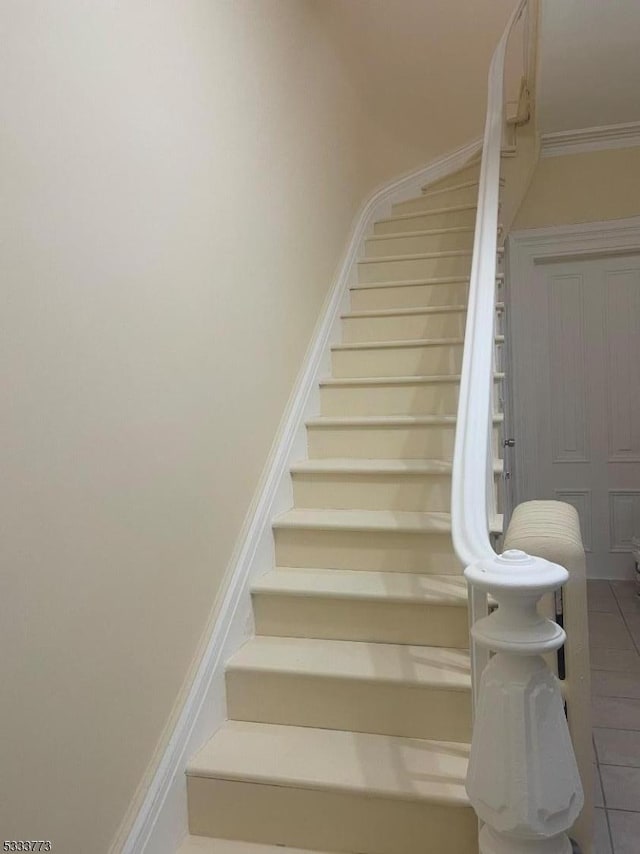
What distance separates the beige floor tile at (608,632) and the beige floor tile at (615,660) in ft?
0.16

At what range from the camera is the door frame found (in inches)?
157

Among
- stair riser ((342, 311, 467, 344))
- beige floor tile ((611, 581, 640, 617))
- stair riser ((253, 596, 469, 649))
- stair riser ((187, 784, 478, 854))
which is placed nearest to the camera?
stair riser ((187, 784, 478, 854))

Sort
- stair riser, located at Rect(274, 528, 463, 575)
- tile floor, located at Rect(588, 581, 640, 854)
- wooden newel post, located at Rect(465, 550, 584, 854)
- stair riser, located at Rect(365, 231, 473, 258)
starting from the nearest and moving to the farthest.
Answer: wooden newel post, located at Rect(465, 550, 584, 854) < tile floor, located at Rect(588, 581, 640, 854) < stair riser, located at Rect(274, 528, 463, 575) < stair riser, located at Rect(365, 231, 473, 258)

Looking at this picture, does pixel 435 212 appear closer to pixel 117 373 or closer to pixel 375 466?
pixel 375 466

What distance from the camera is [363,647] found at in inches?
82.0

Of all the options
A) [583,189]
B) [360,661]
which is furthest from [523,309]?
[360,661]

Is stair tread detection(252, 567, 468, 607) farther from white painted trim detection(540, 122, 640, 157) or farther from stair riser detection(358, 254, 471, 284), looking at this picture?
white painted trim detection(540, 122, 640, 157)

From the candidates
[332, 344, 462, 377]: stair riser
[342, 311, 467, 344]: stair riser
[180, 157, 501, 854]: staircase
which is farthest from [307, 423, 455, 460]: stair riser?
[342, 311, 467, 344]: stair riser

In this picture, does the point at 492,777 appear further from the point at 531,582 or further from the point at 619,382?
the point at 619,382

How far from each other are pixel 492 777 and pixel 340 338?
2.70 m

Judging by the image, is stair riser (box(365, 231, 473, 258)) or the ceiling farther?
stair riser (box(365, 231, 473, 258))

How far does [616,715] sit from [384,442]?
136 centimetres

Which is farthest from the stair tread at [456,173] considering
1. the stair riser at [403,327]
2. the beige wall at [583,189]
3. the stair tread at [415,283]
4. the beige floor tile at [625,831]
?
the beige floor tile at [625,831]

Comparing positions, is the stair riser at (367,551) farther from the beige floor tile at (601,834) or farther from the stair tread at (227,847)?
the stair tread at (227,847)
